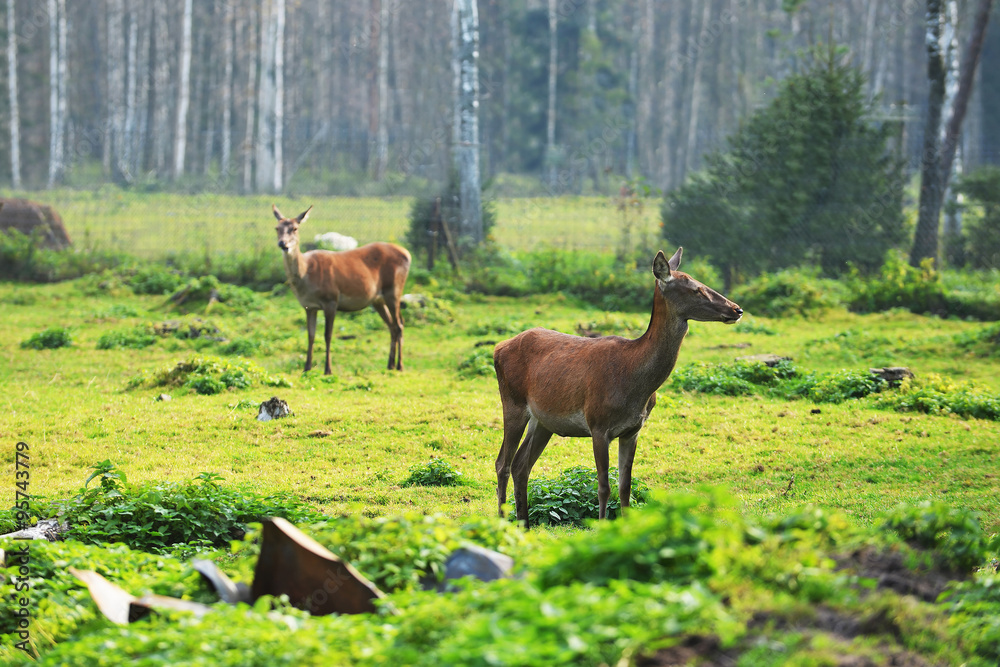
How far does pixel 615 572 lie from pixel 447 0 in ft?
182

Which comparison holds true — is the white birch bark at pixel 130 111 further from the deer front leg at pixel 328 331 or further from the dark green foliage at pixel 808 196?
the deer front leg at pixel 328 331

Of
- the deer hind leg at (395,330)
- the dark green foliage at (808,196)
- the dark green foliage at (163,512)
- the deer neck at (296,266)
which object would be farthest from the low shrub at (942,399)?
the dark green foliage at (808,196)

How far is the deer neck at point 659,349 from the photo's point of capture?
6.55m

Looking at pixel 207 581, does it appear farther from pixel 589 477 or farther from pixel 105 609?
pixel 589 477

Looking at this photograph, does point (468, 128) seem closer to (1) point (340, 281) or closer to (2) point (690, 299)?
(1) point (340, 281)

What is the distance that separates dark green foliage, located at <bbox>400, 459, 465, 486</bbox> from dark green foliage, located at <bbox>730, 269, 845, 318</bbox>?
980 cm

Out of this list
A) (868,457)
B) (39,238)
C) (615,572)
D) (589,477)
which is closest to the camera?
(615,572)

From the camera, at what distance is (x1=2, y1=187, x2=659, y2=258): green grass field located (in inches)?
800

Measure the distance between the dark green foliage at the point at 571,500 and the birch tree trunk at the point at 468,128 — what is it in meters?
12.4

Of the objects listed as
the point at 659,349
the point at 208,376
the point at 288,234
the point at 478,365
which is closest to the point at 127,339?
the point at 288,234

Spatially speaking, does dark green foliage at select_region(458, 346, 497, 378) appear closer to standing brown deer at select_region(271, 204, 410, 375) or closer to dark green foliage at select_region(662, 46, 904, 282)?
standing brown deer at select_region(271, 204, 410, 375)

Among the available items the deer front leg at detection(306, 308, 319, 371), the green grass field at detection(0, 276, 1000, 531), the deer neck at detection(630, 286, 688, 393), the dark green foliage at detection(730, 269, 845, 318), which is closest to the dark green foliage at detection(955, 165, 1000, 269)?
the dark green foliage at detection(730, 269, 845, 318)

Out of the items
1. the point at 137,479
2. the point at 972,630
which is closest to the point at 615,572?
the point at 972,630

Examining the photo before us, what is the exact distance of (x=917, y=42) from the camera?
55406mm
